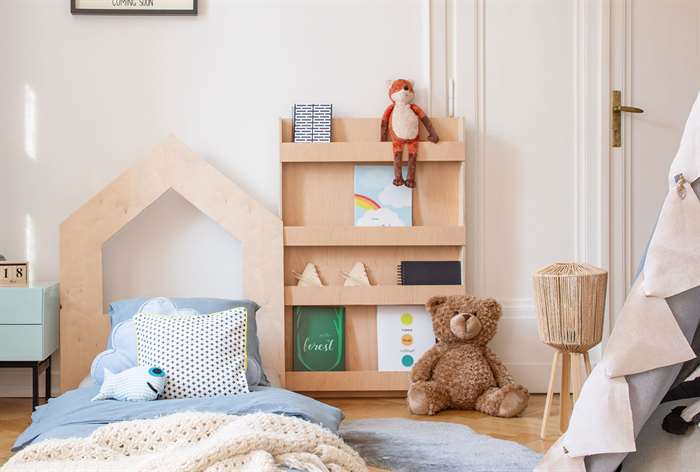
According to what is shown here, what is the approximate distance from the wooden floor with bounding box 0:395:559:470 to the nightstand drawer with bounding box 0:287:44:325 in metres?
0.39

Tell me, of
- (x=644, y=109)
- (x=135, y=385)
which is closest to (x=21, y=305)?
(x=135, y=385)

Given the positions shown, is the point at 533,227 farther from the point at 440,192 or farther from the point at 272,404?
the point at 272,404

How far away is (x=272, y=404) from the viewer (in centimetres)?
242

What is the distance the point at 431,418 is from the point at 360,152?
3.82 feet

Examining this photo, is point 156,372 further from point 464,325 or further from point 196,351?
point 464,325

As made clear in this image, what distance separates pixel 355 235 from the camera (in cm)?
354

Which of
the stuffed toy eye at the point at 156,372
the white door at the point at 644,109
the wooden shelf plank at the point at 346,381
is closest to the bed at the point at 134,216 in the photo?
the wooden shelf plank at the point at 346,381

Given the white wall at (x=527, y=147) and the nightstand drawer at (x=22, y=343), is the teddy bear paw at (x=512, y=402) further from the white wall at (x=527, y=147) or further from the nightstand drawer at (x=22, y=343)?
the nightstand drawer at (x=22, y=343)

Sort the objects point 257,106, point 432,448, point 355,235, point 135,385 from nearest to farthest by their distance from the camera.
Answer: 1. point 135,385
2. point 432,448
3. point 355,235
4. point 257,106

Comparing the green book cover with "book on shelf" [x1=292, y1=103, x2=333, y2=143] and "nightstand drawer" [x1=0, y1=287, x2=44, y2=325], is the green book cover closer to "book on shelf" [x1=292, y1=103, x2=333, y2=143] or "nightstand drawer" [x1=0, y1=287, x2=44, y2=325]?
"book on shelf" [x1=292, y1=103, x2=333, y2=143]

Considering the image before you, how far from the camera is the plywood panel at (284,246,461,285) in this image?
11.9 feet

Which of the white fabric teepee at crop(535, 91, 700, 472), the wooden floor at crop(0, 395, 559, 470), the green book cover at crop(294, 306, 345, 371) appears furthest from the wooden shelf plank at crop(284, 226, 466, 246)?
the white fabric teepee at crop(535, 91, 700, 472)

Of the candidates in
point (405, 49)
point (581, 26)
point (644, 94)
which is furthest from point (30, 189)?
point (644, 94)

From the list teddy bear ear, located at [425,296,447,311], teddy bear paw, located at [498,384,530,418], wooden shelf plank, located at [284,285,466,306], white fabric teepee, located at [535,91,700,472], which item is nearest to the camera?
white fabric teepee, located at [535,91,700,472]
